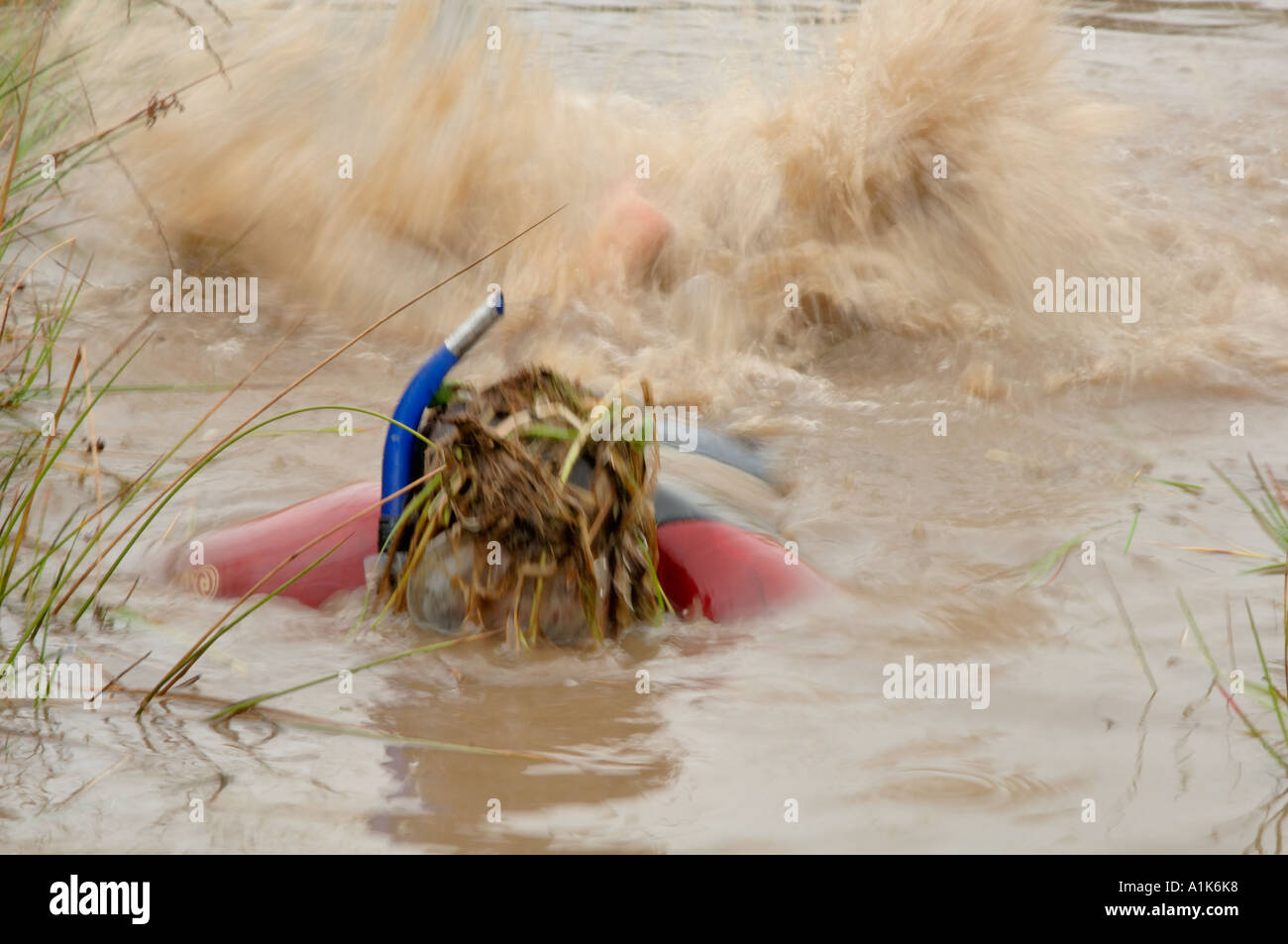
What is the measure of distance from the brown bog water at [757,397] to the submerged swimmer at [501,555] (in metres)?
0.07

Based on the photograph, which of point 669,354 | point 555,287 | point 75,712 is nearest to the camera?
point 75,712

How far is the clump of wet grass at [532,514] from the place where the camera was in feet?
7.82

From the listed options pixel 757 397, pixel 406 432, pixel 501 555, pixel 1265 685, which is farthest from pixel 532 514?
pixel 757 397

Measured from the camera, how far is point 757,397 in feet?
14.1

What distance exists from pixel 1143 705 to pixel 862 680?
0.49 meters

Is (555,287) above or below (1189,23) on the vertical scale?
below

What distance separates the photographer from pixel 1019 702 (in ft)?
7.88

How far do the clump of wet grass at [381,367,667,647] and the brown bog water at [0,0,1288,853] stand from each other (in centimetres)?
9

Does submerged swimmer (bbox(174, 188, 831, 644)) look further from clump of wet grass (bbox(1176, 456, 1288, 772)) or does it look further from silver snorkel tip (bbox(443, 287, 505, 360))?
clump of wet grass (bbox(1176, 456, 1288, 772))

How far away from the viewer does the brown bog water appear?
6.84 feet

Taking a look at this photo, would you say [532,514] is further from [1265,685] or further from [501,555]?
[1265,685]

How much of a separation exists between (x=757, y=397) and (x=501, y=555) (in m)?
2.02
